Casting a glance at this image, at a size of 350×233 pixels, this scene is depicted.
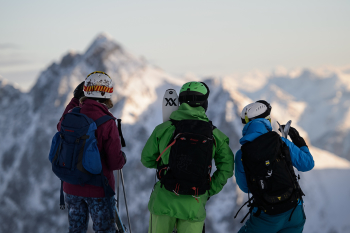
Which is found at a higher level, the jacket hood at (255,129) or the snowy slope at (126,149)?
the snowy slope at (126,149)

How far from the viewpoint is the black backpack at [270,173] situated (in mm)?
5234

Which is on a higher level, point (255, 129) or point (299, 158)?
point (255, 129)

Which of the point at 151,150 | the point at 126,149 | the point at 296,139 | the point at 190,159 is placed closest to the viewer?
the point at 190,159

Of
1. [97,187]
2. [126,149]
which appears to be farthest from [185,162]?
[126,149]

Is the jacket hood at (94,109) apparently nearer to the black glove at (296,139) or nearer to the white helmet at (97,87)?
the white helmet at (97,87)

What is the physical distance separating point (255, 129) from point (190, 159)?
130 cm

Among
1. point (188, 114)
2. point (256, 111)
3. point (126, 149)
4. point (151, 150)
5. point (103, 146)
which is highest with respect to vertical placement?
point (126, 149)

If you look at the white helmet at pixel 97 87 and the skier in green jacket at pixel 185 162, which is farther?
the white helmet at pixel 97 87

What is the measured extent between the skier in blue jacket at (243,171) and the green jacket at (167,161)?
1.28 feet

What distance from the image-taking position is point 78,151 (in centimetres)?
551

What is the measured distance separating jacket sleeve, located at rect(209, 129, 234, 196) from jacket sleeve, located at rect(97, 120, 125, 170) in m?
1.79

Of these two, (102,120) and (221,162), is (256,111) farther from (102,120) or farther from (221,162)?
(102,120)

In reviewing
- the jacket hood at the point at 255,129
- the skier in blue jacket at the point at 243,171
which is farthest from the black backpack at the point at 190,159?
the skier in blue jacket at the point at 243,171

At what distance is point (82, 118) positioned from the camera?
5.53m
